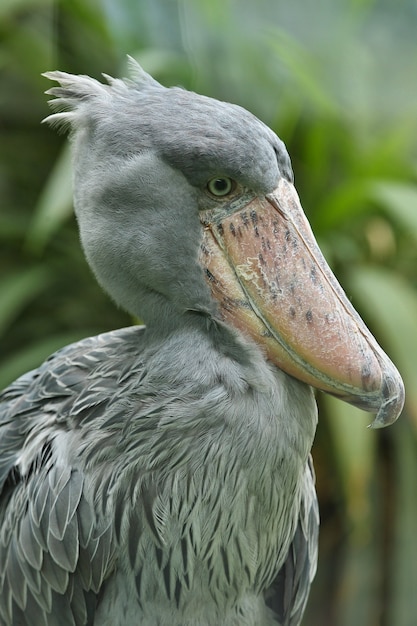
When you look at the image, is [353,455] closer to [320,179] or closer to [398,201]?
[398,201]

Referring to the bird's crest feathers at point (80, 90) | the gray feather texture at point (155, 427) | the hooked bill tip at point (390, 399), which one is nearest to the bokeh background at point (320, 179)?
the bird's crest feathers at point (80, 90)

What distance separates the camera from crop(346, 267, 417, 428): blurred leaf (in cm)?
316

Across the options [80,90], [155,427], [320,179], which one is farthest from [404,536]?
[80,90]

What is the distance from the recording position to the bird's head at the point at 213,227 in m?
1.54

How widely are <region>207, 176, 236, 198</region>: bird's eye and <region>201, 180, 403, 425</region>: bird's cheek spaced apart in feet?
0.12

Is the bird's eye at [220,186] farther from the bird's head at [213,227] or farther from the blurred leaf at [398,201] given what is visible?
the blurred leaf at [398,201]

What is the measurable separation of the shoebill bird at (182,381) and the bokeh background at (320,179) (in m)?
1.34

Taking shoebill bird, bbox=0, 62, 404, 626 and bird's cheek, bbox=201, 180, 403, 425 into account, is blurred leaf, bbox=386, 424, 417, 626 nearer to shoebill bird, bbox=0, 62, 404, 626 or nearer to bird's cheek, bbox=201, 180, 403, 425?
shoebill bird, bbox=0, 62, 404, 626

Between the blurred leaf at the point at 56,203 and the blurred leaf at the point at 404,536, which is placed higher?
the blurred leaf at the point at 56,203

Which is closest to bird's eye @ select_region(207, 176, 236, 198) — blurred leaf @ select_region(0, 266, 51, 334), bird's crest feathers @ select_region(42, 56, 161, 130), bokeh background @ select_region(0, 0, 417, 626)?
bird's crest feathers @ select_region(42, 56, 161, 130)

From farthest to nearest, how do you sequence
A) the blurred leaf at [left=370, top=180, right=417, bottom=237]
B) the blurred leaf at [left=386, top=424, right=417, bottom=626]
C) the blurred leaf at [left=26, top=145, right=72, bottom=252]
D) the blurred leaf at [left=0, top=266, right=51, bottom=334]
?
Result: 1. the blurred leaf at [left=0, top=266, right=51, bottom=334]
2. the blurred leaf at [left=386, top=424, right=417, bottom=626]
3. the blurred leaf at [left=370, top=180, right=417, bottom=237]
4. the blurred leaf at [left=26, top=145, right=72, bottom=252]

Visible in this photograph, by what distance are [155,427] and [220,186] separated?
421mm

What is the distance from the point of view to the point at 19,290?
139 inches

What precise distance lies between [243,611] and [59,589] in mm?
351
